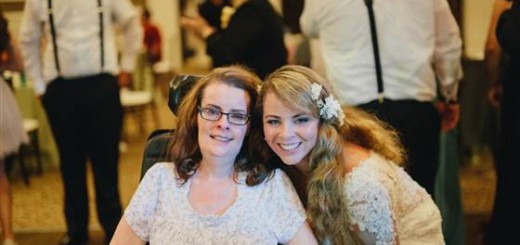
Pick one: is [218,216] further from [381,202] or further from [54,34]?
[54,34]

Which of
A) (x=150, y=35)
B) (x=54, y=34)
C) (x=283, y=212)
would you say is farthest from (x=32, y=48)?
(x=150, y=35)

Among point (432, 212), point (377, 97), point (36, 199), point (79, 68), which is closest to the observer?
point (432, 212)

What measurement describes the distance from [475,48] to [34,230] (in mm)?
4079

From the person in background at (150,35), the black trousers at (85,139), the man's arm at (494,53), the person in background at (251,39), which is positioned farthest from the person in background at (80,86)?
the person in background at (150,35)

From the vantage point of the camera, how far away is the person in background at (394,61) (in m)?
2.38

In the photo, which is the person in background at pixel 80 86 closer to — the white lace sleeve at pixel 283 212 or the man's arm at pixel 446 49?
the man's arm at pixel 446 49

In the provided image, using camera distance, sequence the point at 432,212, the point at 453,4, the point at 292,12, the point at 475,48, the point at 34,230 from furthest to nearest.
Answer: the point at 292,12 → the point at 475,48 → the point at 34,230 → the point at 453,4 → the point at 432,212

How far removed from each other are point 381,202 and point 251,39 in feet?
5.37

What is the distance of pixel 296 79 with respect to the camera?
167 centimetres

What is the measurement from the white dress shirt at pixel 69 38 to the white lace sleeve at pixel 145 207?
4.74 ft

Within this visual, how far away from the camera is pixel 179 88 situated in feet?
6.35

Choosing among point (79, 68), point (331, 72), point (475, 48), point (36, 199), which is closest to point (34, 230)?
point (36, 199)

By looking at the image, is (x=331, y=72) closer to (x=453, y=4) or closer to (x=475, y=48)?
(x=453, y=4)

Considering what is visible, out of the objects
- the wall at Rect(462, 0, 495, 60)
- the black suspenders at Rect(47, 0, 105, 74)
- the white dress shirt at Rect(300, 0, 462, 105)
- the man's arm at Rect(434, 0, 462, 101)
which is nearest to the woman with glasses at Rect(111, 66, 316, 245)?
the white dress shirt at Rect(300, 0, 462, 105)
